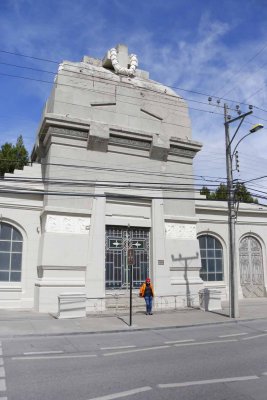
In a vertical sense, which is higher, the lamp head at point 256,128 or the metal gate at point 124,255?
the lamp head at point 256,128

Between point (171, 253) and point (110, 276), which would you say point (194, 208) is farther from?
point (110, 276)

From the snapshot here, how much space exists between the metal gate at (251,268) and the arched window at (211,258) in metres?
1.54

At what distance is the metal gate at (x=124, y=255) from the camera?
19781mm

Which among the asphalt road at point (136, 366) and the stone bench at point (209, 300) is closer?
the asphalt road at point (136, 366)

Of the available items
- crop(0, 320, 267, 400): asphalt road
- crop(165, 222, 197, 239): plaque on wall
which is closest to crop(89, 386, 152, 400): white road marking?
crop(0, 320, 267, 400): asphalt road

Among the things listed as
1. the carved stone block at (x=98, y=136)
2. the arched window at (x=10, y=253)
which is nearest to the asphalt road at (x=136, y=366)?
→ the arched window at (x=10, y=253)

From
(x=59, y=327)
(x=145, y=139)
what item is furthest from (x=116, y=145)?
(x=59, y=327)

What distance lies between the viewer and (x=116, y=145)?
68.2 ft

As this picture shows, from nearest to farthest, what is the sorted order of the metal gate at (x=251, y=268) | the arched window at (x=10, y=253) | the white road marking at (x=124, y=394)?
the white road marking at (x=124, y=394) < the arched window at (x=10, y=253) < the metal gate at (x=251, y=268)

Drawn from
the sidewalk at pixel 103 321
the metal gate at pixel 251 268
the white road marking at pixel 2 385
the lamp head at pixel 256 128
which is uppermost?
the lamp head at pixel 256 128

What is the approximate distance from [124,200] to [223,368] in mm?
12970

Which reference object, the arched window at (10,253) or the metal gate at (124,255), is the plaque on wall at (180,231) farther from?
the arched window at (10,253)

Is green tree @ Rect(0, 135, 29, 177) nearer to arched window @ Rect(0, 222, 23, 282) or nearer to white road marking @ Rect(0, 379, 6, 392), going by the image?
arched window @ Rect(0, 222, 23, 282)

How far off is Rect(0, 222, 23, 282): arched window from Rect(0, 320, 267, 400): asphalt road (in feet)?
23.5
